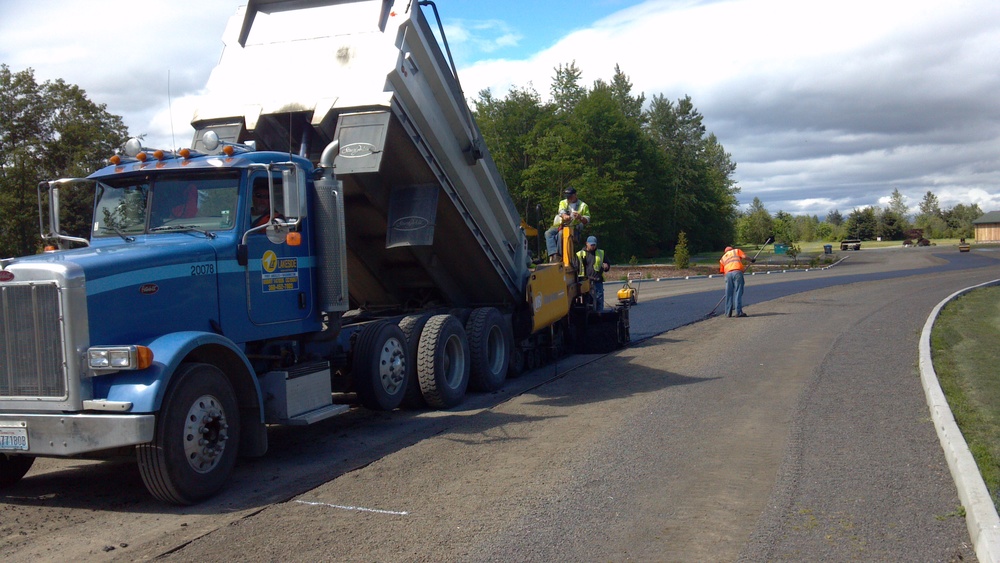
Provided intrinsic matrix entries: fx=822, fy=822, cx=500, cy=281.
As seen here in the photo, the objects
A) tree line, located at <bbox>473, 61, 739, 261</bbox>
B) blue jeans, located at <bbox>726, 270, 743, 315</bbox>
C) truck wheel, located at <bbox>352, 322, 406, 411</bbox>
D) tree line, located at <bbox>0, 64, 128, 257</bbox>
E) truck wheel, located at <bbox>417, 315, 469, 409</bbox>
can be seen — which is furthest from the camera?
tree line, located at <bbox>473, 61, 739, 261</bbox>

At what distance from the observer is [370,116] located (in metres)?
8.22

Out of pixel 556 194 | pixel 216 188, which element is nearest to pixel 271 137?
pixel 216 188

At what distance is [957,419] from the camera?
300 inches

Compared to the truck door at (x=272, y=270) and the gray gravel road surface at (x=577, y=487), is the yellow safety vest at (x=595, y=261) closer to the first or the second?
the gray gravel road surface at (x=577, y=487)

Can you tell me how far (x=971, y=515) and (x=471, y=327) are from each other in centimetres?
655

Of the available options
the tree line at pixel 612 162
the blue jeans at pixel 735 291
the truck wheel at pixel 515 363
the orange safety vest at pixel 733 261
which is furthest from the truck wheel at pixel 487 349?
the tree line at pixel 612 162

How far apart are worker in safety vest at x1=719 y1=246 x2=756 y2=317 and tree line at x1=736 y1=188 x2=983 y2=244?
70.9 metres

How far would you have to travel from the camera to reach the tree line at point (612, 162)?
57812 mm

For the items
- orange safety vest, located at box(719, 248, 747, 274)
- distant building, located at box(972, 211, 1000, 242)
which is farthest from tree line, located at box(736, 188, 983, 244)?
orange safety vest, located at box(719, 248, 747, 274)

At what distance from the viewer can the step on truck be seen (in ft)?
19.1

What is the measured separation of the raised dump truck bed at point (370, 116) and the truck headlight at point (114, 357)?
2722 mm

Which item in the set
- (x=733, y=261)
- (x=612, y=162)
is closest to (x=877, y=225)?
(x=612, y=162)

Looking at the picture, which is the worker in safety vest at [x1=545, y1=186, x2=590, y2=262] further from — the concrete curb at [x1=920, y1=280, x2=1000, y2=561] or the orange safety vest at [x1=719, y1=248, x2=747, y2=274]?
the orange safety vest at [x1=719, y1=248, x2=747, y2=274]

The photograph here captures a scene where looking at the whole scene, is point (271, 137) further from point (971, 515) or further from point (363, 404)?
point (971, 515)
